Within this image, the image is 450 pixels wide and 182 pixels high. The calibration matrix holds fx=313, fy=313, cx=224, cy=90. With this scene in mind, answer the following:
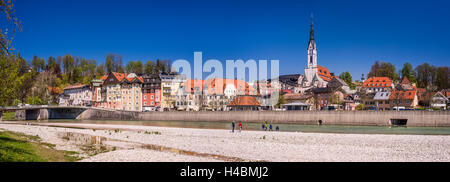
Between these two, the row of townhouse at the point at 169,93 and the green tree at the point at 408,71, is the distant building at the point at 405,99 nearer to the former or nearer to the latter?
the row of townhouse at the point at 169,93

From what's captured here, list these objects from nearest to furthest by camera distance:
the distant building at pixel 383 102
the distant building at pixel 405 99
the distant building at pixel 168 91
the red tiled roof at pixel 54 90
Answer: the distant building at pixel 405 99
the distant building at pixel 383 102
the distant building at pixel 168 91
the red tiled roof at pixel 54 90

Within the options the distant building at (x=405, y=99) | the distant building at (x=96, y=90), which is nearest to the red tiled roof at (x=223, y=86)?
the distant building at (x=96, y=90)

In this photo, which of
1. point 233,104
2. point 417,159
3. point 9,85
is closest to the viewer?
point 417,159

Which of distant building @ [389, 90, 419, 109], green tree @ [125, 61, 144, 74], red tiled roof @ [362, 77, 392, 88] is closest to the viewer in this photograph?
distant building @ [389, 90, 419, 109]

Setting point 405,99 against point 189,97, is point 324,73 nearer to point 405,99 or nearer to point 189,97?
point 405,99

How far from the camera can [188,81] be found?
104 meters

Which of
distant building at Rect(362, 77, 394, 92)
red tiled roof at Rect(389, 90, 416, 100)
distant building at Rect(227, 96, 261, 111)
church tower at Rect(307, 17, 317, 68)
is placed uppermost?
church tower at Rect(307, 17, 317, 68)

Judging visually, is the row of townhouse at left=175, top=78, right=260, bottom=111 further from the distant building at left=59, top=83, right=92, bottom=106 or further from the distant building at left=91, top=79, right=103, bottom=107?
the distant building at left=59, top=83, right=92, bottom=106

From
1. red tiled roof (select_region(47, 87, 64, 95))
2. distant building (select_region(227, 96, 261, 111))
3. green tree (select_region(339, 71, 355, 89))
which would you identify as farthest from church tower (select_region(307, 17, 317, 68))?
red tiled roof (select_region(47, 87, 64, 95))

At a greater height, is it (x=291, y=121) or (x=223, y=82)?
(x=223, y=82)

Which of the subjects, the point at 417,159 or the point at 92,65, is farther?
the point at 92,65

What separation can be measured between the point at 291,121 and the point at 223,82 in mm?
48204
